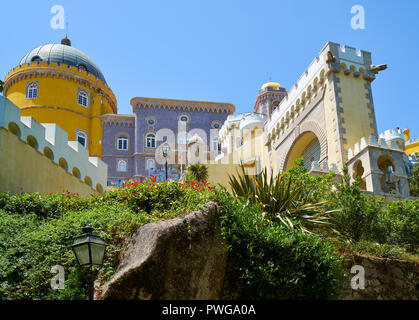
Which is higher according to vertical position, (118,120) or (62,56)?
(62,56)

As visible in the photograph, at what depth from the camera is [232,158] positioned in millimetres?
34594

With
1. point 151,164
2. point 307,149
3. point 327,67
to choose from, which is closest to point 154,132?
point 151,164

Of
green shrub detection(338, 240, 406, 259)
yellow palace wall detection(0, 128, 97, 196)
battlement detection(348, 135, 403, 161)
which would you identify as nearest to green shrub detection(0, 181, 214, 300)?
yellow palace wall detection(0, 128, 97, 196)

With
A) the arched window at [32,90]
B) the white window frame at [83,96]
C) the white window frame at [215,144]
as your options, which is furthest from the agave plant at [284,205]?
the arched window at [32,90]

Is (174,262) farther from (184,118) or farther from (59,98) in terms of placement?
(184,118)

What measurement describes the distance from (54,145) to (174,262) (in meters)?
11.8

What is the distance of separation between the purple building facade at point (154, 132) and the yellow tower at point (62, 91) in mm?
1695

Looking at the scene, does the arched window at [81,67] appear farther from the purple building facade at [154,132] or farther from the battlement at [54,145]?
the battlement at [54,145]

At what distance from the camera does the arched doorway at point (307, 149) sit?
83.3ft

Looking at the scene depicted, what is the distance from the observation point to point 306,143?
26.4 meters

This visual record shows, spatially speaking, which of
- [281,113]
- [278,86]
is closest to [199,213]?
[281,113]

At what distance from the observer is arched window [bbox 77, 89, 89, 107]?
45.2 meters

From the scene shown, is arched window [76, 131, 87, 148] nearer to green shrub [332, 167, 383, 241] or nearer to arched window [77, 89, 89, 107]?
arched window [77, 89, 89, 107]
